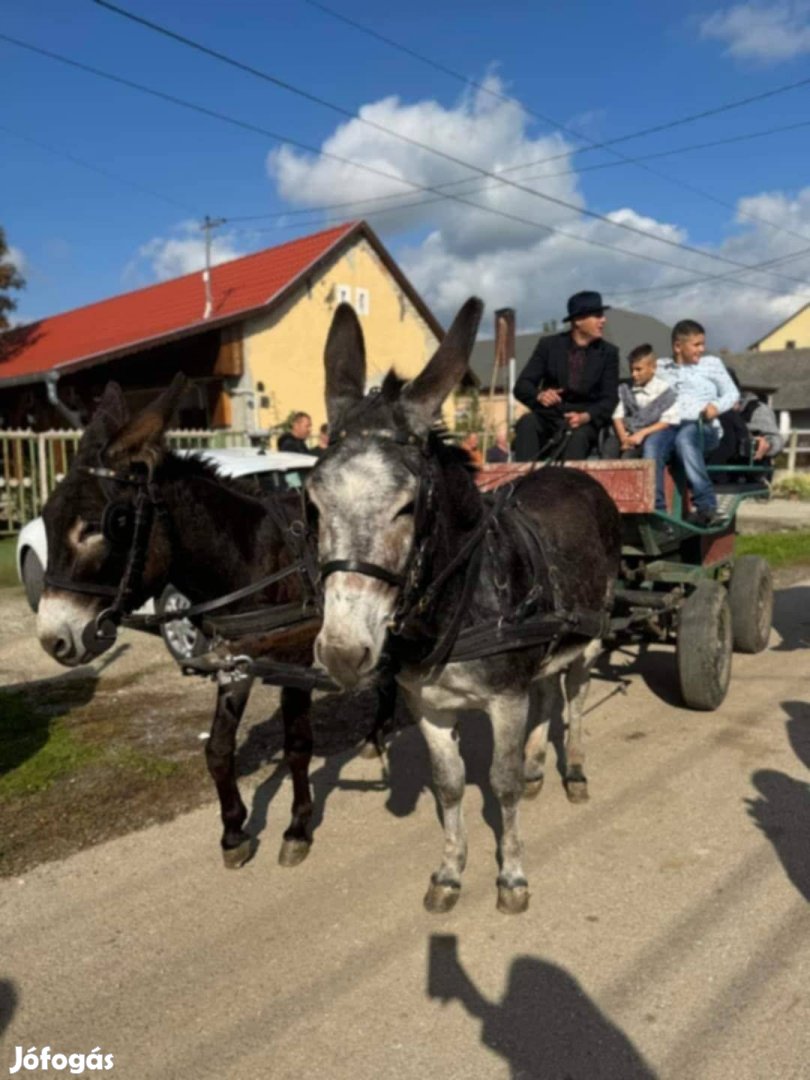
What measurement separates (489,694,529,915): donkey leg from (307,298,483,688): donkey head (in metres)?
1.01

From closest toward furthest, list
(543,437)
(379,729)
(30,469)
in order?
(379,729)
(543,437)
(30,469)

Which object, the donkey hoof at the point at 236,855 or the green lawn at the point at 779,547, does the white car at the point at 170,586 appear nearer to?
the donkey hoof at the point at 236,855

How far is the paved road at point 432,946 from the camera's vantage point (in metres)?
2.62

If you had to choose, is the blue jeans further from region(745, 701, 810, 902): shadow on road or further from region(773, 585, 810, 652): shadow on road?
region(773, 585, 810, 652): shadow on road

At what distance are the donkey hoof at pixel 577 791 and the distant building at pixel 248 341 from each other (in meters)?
14.6

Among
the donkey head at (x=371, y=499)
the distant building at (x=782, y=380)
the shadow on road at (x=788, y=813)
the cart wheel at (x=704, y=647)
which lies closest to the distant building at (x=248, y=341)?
the cart wheel at (x=704, y=647)

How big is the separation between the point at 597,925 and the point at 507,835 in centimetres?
50

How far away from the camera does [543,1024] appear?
2.72 metres

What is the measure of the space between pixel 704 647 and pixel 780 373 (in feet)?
158

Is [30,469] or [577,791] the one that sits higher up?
[30,469]

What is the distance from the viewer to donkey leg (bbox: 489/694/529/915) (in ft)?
10.6

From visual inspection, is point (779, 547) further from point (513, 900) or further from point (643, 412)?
point (513, 900)

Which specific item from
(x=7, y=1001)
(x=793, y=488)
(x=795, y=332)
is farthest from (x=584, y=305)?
(x=795, y=332)

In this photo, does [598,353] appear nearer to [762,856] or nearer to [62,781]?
[762,856]
